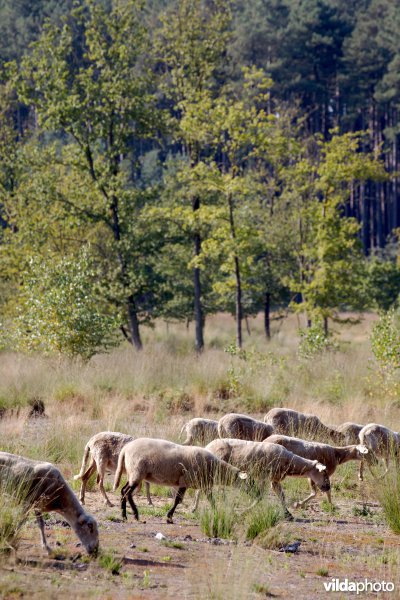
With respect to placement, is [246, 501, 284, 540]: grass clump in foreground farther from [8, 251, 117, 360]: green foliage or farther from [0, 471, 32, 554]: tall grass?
[8, 251, 117, 360]: green foliage

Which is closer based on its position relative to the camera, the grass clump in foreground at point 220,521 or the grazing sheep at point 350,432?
the grass clump in foreground at point 220,521

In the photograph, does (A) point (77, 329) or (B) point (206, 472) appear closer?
(B) point (206, 472)

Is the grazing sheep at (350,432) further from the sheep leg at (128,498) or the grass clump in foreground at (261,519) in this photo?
the sheep leg at (128,498)

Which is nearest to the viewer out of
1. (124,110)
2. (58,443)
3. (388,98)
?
(58,443)

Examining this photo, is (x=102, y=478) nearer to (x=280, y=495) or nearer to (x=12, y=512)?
(x=280, y=495)

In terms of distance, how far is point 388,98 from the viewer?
6438 centimetres

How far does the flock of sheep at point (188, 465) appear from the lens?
776cm

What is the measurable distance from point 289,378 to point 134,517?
10276 mm

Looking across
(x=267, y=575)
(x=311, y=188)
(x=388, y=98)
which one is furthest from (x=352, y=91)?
(x=267, y=575)

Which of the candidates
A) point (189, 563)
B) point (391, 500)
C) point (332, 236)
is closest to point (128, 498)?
point (189, 563)

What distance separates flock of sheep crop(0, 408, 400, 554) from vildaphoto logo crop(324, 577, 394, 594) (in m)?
1.45

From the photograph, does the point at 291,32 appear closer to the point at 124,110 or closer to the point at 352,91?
the point at 352,91

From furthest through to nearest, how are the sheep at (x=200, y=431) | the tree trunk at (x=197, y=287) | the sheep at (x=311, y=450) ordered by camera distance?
1. the tree trunk at (x=197, y=287)
2. the sheep at (x=200, y=431)
3. the sheep at (x=311, y=450)

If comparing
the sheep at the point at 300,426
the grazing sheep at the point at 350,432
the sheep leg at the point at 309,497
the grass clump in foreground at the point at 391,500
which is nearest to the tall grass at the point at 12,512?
the sheep leg at the point at 309,497
